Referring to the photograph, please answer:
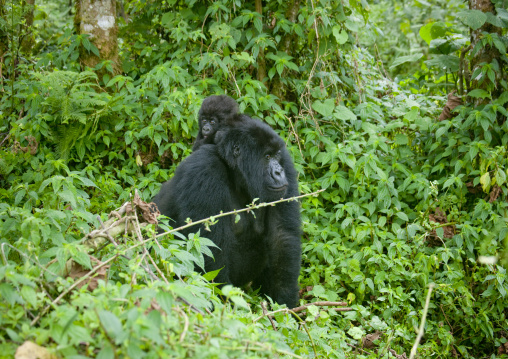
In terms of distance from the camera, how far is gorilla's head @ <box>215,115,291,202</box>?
11.2 ft

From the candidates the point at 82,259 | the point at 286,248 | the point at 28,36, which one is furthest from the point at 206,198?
→ the point at 28,36

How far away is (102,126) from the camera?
4.80m

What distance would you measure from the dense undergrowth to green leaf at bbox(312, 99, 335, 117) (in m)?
0.01

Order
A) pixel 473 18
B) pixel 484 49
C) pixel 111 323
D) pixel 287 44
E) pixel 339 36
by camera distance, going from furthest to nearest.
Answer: pixel 287 44, pixel 339 36, pixel 484 49, pixel 473 18, pixel 111 323

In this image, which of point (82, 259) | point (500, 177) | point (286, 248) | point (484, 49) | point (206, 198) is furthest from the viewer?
point (484, 49)

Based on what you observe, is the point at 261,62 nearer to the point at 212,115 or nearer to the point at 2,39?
the point at 212,115

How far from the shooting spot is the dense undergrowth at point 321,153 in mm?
3258

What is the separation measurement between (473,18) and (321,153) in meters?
1.70

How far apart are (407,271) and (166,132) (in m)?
2.46

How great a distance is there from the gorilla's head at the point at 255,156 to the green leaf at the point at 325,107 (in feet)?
4.50

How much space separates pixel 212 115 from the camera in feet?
14.0

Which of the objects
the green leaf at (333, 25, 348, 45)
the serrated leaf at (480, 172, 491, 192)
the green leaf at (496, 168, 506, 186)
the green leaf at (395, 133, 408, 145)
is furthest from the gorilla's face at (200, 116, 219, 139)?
the green leaf at (496, 168, 506, 186)

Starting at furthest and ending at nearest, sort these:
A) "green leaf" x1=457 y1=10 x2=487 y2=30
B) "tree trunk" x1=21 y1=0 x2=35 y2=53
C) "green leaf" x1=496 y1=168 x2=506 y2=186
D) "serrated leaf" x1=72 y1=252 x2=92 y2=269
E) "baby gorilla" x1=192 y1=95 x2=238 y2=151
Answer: "tree trunk" x1=21 y1=0 x2=35 y2=53 < "baby gorilla" x1=192 y1=95 x2=238 y2=151 < "green leaf" x1=457 y1=10 x2=487 y2=30 < "green leaf" x1=496 y1=168 x2=506 y2=186 < "serrated leaf" x1=72 y1=252 x2=92 y2=269

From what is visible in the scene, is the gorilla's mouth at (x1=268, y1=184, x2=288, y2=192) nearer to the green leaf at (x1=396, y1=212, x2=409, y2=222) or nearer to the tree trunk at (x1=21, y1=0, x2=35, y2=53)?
the green leaf at (x1=396, y1=212, x2=409, y2=222)
